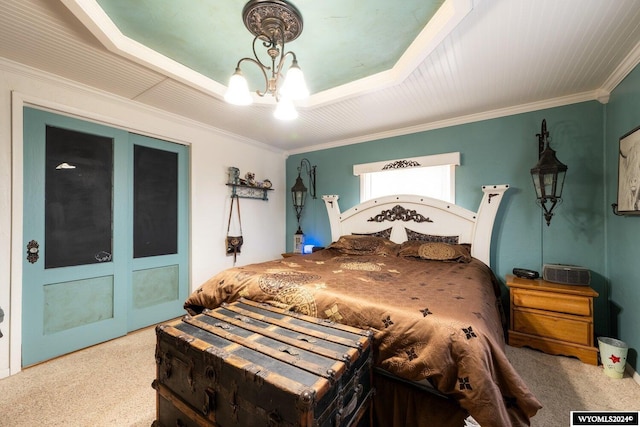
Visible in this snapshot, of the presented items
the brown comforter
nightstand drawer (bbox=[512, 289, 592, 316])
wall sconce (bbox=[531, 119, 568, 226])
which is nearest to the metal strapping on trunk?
the brown comforter

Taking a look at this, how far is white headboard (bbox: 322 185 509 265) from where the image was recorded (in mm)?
2834

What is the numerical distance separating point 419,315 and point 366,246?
1.91m

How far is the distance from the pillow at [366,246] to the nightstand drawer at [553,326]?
1275 mm

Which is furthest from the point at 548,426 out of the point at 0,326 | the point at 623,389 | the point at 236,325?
the point at 0,326

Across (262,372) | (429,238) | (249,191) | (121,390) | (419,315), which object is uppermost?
(249,191)

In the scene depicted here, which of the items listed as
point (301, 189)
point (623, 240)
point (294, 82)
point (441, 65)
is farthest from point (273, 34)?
point (623, 240)

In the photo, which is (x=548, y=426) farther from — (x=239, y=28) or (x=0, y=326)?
(x=0, y=326)

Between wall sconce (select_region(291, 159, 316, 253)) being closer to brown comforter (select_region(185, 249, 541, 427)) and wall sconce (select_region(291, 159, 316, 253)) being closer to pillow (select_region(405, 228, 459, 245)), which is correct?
pillow (select_region(405, 228, 459, 245))

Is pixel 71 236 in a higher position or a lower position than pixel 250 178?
lower

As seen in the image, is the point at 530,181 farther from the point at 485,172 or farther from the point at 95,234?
the point at 95,234

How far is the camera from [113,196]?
2621mm

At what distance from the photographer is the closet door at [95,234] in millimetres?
2184

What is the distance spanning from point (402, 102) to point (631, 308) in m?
2.61

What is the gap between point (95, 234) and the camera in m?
2.51
